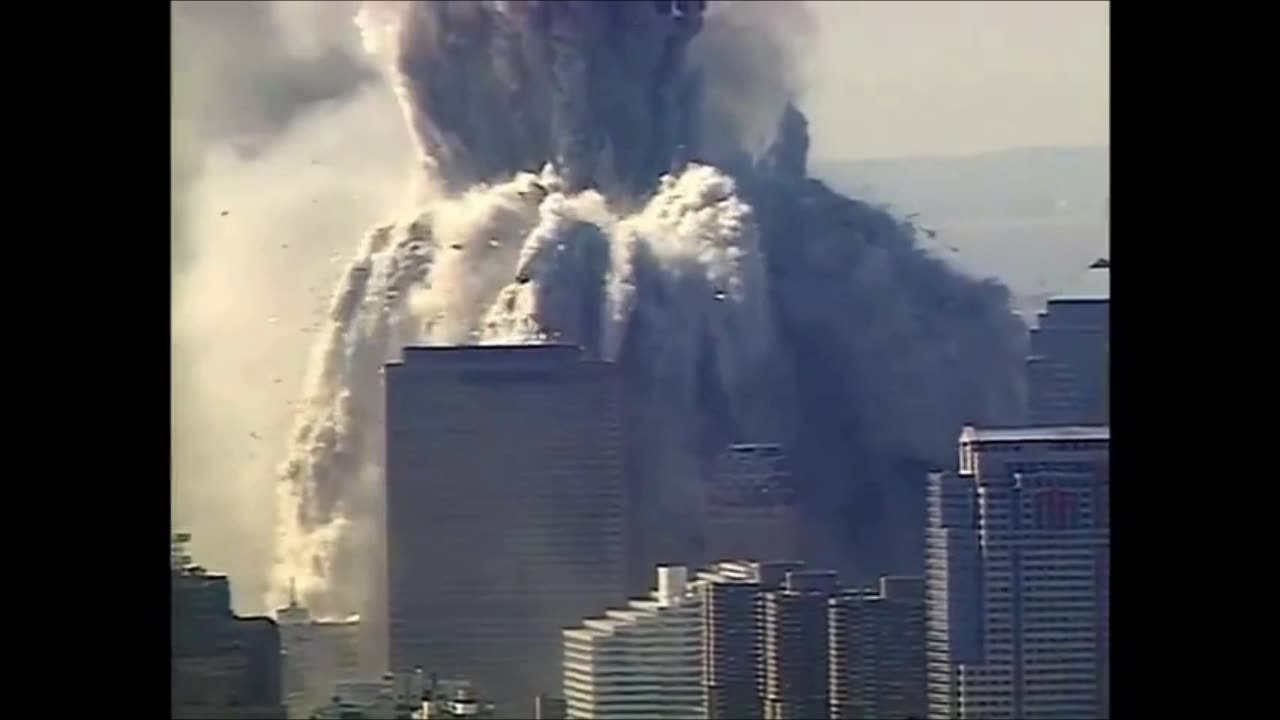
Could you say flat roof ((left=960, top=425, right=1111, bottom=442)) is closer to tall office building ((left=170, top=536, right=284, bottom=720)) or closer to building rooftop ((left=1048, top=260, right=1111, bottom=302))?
building rooftop ((left=1048, top=260, right=1111, bottom=302))

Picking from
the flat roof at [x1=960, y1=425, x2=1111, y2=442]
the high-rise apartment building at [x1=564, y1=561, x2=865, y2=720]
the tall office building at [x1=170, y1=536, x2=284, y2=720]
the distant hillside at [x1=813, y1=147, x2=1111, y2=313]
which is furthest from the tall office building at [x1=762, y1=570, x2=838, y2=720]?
the tall office building at [x1=170, y1=536, x2=284, y2=720]

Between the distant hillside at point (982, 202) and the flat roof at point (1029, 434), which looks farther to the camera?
the distant hillside at point (982, 202)

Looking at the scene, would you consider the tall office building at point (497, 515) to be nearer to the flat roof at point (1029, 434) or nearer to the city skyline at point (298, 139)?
the city skyline at point (298, 139)

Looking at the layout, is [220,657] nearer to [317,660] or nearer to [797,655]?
[317,660]

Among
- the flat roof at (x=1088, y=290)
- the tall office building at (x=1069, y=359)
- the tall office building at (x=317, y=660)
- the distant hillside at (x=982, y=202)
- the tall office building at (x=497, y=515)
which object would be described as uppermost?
the distant hillside at (x=982, y=202)

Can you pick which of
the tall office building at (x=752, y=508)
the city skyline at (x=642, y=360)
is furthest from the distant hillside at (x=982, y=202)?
the tall office building at (x=752, y=508)
